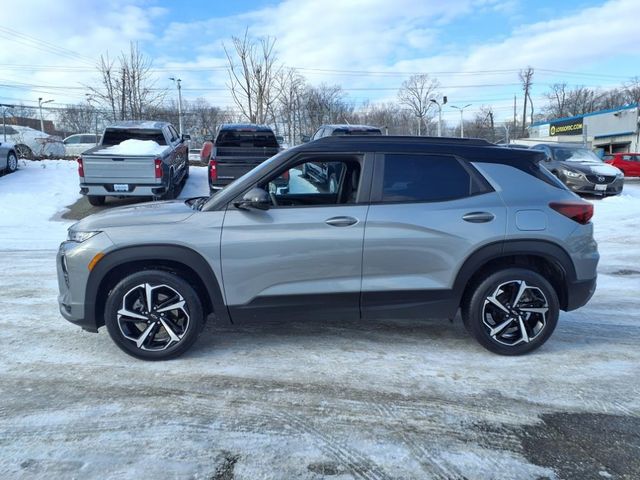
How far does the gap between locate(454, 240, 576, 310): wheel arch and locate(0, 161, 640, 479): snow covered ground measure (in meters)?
0.60

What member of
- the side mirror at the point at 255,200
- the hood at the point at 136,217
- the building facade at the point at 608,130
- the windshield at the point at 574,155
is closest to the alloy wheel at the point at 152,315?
the hood at the point at 136,217

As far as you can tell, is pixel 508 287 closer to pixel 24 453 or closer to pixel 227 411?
pixel 227 411

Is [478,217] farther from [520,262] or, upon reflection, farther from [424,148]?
[424,148]

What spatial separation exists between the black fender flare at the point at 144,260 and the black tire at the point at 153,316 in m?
0.12

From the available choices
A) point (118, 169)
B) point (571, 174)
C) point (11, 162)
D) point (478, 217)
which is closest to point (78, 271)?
point (478, 217)

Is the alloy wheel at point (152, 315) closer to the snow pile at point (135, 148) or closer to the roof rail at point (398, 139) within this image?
the roof rail at point (398, 139)

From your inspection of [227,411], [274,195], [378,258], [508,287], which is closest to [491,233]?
[508,287]

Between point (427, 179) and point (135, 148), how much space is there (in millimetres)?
9217

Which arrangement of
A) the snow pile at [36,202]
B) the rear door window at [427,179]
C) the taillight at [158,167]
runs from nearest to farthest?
the rear door window at [427,179] < the snow pile at [36,202] < the taillight at [158,167]

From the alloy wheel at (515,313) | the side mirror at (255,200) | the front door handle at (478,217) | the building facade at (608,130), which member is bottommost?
the alloy wheel at (515,313)

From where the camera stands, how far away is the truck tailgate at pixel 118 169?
1094cm

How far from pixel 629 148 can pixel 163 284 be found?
178 feet

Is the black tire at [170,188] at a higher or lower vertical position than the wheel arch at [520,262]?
higher

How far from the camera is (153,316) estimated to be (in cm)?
382
